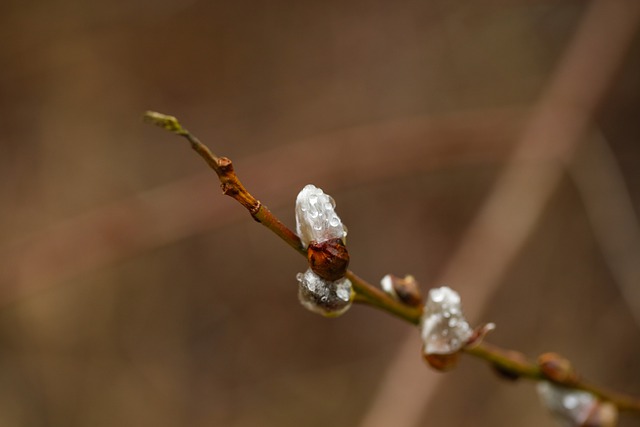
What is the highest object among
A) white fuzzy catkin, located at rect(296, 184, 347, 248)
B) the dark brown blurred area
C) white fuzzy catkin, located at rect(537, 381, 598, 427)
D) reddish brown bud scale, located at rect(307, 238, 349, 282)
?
the dark brown blurred area

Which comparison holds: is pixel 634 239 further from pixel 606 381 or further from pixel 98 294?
pixel 98 294

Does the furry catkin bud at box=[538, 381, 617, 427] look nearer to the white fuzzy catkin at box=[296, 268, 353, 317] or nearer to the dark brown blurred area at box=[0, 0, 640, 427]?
the white fuzzy catkin at box=[296, 268, 353, 317]

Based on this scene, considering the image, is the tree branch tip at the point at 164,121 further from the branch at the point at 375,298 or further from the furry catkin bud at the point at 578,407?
the furry catkin bud at the point at 578,407

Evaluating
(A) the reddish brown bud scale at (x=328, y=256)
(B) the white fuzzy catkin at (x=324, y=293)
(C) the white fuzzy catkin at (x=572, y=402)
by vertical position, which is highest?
(C) the white fuzzy catkin at (x=572, y=402)

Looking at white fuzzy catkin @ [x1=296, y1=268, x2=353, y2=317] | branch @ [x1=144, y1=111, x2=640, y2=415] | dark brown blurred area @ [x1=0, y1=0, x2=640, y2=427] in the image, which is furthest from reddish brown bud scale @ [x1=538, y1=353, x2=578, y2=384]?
dark brown blurred area @ [x1=0, y1=0, x2=640, y2=427]

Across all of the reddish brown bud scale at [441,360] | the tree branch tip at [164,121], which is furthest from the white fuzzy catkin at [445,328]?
the tree branch tip at [164,121]

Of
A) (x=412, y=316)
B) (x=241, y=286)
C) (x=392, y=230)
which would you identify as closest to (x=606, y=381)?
(x=392, y=230)
